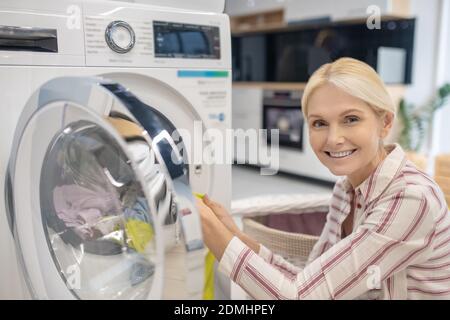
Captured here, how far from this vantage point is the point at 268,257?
3.93 feet

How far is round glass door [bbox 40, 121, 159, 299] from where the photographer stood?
0.94m

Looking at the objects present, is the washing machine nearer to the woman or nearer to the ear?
the woman

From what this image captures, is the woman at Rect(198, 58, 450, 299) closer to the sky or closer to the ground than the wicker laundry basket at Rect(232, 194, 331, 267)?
closer to the sky

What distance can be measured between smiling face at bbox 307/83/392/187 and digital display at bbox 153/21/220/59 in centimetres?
34

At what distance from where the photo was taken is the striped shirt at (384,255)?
0.89 meters

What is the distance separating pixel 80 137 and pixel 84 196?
0.18 metres

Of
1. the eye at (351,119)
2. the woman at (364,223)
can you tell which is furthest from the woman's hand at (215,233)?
the eye at (351,119)

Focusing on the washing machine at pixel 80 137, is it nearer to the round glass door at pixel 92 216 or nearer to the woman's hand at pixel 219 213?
the round glass door at pixel 92 216

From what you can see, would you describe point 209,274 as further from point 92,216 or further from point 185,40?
point 185,40

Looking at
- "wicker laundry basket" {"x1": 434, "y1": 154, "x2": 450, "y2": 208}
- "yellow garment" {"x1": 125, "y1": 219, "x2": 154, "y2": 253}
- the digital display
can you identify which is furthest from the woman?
"wicker laundry basket" {"x1": 434, "y1": 154, "x2": 450, "y2": 208}

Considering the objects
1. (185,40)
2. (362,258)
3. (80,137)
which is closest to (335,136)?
(362,258)

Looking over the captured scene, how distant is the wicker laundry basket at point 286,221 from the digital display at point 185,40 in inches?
22.8

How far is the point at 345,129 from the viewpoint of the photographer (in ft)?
3.26
